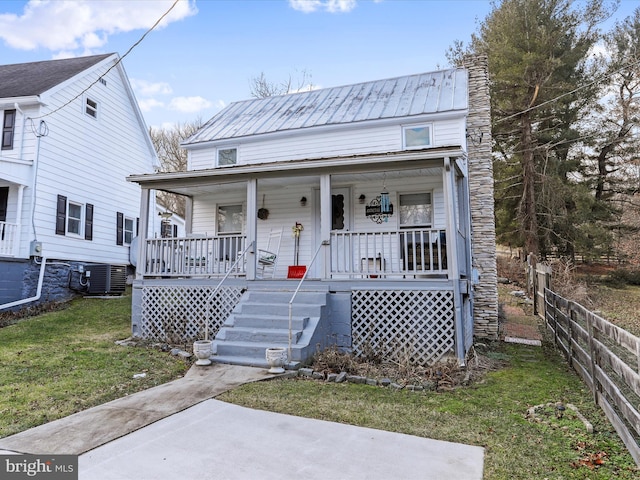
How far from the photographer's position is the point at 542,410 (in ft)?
14.3

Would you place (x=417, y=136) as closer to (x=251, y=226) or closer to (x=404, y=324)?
(x=251, y=226)

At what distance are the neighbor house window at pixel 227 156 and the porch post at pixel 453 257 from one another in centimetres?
631

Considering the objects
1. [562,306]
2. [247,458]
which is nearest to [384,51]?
[562,306]

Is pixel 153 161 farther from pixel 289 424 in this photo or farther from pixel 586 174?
pixel 586 174

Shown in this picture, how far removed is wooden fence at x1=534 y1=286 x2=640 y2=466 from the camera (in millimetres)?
3330

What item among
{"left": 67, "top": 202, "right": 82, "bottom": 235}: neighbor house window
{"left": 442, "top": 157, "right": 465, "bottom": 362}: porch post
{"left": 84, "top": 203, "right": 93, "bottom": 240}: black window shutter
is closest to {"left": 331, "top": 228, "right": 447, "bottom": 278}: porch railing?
{"left": 442, "top": 157, "right": 465, "bottom": 362}: porch post

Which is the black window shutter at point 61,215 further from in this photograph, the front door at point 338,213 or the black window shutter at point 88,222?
the front door at point 338,213

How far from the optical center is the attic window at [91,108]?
1326 centimetres

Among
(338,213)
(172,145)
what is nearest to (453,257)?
(338,213)

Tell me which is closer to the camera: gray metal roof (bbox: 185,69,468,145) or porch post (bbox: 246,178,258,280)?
porch post (bbox: 246,178,258,280)

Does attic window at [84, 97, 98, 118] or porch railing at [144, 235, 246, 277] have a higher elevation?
attic window at [84, 97, 98, 118]

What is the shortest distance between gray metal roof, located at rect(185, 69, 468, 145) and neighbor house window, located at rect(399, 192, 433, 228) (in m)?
1.98

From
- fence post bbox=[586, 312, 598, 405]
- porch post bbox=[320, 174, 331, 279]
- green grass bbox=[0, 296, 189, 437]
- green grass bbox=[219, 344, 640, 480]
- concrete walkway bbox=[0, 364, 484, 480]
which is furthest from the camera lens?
porch post bbox=[320, 174, 331, 279]

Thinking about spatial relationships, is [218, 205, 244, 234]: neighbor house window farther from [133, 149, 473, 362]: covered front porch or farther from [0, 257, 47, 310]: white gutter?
[0, 257, 47, 310]: white gutter
